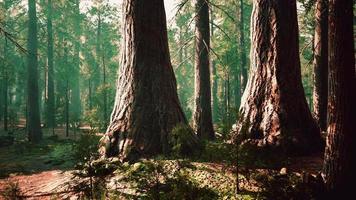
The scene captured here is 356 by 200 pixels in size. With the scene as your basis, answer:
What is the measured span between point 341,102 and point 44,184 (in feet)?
20.7

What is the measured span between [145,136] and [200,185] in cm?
199

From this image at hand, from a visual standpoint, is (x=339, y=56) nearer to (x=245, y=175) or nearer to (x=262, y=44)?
(x=245, y=175)

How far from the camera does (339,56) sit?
5188 mm

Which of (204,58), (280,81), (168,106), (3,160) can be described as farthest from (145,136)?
(3,160)

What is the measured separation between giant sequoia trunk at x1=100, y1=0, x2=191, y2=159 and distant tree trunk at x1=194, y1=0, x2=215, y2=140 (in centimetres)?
454

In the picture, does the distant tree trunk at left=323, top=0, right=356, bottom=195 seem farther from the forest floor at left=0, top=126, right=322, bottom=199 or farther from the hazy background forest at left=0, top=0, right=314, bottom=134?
the hazy background forest at left=0, top=0, right=314, bottom=134

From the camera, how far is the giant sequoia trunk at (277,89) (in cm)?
738

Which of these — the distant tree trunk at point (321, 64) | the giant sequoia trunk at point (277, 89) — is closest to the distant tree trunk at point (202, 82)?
the distant tree trunk at point (321, 64)

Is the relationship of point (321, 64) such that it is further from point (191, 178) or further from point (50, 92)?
point (50, 92)

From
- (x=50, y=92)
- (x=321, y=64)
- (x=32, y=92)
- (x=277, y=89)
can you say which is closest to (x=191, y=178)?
(x=277, y=89)

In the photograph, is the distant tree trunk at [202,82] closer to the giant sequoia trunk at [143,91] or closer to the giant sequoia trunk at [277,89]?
the giant sequoia trunk at [143,91]

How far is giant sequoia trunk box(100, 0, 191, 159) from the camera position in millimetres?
7715

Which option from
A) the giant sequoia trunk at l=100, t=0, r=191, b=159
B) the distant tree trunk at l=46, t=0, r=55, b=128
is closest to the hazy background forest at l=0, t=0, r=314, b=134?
the distant tree trunk at l=46, t=0, r=55, b=128

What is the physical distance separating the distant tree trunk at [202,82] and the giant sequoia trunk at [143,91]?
4.54 metres
